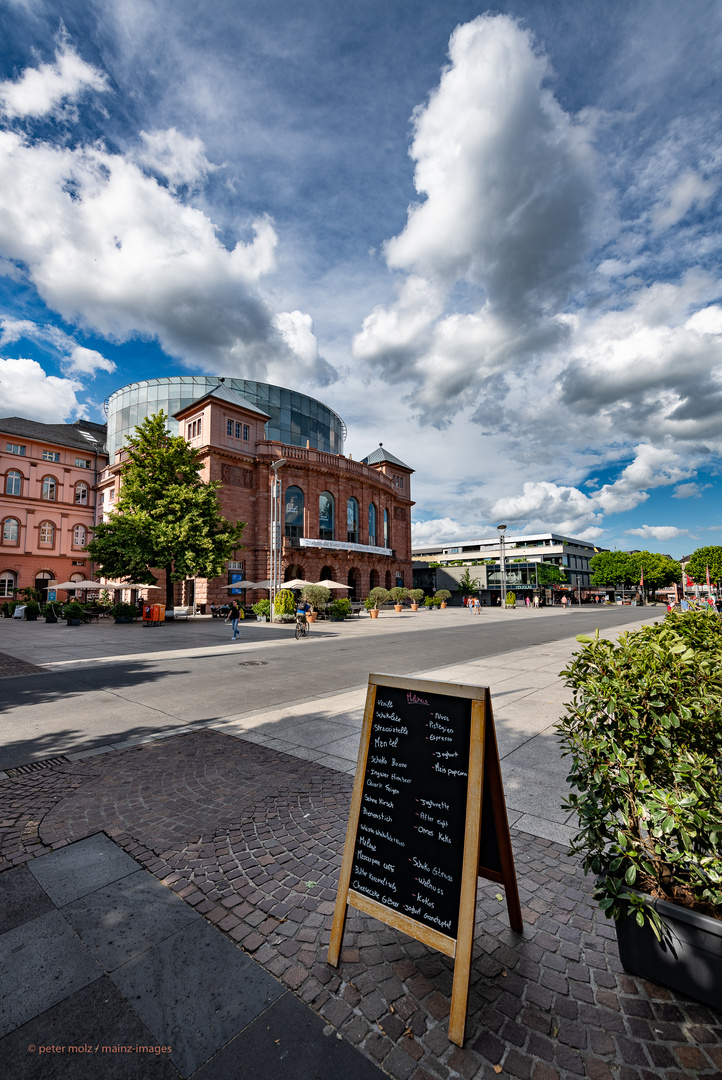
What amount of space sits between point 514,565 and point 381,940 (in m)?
96.2

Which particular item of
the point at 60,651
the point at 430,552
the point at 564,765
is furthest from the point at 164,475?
the point at 430,552

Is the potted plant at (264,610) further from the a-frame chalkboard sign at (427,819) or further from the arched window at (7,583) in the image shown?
the arched window at (7,583)

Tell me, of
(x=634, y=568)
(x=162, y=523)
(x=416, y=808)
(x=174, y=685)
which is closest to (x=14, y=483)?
(x=162, y=523)

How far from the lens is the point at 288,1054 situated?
196 centimetres

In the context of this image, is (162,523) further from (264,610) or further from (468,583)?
(468,583)

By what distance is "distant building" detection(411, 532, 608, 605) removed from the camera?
8725 cm

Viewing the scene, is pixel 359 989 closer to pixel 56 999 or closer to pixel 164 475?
pixel 56 999

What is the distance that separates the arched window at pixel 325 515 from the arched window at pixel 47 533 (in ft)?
99.9

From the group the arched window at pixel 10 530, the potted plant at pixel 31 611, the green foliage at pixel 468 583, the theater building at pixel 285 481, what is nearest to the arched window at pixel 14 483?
the arched window at pixel 10 530

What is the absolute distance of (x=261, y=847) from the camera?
3.55m

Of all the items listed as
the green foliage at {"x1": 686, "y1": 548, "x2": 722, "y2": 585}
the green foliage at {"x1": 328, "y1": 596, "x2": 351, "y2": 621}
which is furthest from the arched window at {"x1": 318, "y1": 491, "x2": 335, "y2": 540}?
the green foliage at {"x1": 686, "y1": 548, "x2": 722, "y2": 585}

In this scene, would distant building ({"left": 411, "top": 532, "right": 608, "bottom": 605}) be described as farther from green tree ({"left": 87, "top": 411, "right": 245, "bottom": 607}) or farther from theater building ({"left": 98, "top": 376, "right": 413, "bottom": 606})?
green tree ({"left": 87, "top": 411, "right": 245, "bottom": 607})

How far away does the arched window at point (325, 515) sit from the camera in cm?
5002

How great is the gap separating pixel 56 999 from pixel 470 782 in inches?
88.3
